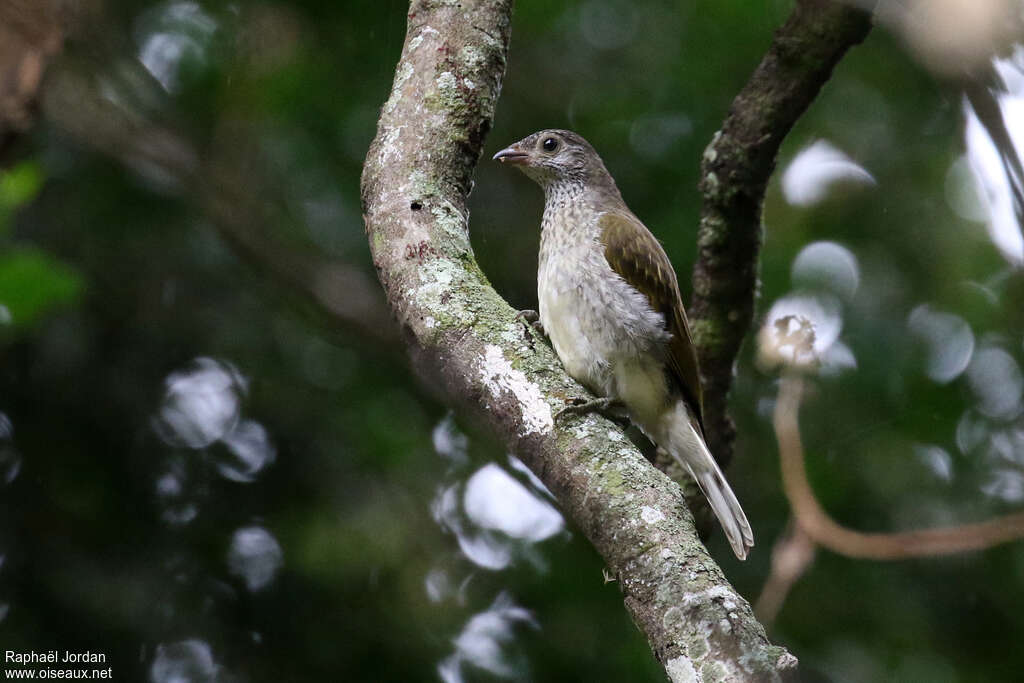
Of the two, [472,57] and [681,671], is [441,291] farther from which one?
[681,671]

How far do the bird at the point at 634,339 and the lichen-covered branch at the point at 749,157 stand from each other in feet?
0.46

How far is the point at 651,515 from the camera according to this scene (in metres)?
1.99

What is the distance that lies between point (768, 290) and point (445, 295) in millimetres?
2569

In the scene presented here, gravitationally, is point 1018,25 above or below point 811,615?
above

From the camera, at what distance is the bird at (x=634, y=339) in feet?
11.6

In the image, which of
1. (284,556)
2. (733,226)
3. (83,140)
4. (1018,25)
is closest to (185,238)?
(83,140)

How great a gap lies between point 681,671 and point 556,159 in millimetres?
2760

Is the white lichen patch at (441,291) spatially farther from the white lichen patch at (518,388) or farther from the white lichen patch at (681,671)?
the white lichen patch at (681,671)

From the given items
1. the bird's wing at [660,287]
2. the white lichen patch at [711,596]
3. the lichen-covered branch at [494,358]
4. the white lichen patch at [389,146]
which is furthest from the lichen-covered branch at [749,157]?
the white lichen patch at [711,596]

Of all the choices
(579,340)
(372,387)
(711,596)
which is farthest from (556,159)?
(711,596)

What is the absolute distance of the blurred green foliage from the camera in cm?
433

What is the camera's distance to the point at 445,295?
2529 millimetres

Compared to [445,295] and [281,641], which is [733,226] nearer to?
[445,295]

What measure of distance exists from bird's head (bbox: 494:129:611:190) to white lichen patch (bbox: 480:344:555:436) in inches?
71.6
